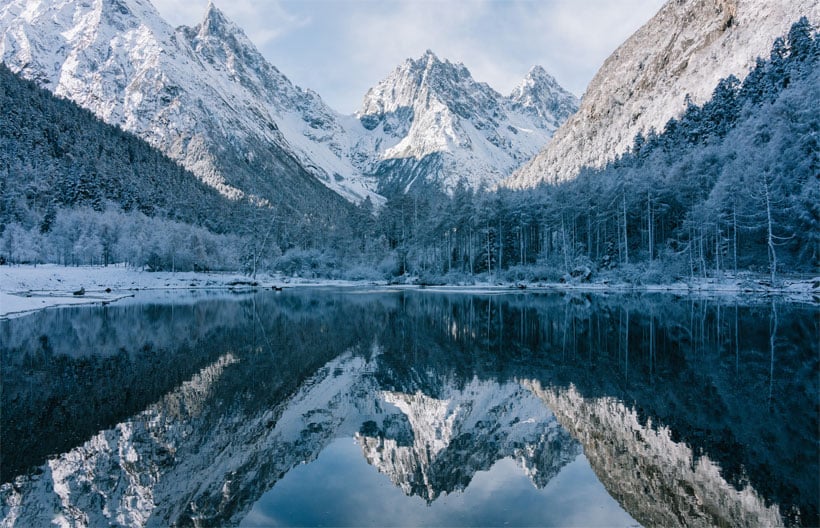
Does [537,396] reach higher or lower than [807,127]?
lower

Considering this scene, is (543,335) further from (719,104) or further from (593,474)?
(719,104)

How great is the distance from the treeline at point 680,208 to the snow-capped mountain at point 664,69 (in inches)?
303

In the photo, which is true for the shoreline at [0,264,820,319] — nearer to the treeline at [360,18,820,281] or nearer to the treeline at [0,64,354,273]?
the treeline at [360,18,820,281]

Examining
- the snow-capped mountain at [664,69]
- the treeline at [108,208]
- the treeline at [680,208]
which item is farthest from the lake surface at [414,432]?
the snow-capped mountain at [664,69]

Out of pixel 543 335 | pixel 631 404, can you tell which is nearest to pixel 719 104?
pixel 543 335

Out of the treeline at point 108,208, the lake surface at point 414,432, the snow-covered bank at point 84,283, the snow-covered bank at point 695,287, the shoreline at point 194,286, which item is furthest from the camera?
the treeline at point 108,208

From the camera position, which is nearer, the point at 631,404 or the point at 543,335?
the point at 631,404

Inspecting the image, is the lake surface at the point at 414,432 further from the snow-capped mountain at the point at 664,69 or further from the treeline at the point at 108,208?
the snow-capped mountain at the point at 664,69

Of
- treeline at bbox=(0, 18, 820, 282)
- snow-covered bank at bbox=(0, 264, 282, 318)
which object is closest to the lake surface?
snow-covered bank at bbox=(0, 264, 282, 318)

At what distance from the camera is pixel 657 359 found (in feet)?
55.0

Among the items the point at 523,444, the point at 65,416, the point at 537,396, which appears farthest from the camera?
the point at 537,396

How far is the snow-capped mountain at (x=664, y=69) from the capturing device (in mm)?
85812

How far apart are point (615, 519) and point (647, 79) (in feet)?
434

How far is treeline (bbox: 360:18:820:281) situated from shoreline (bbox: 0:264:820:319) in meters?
2.93
